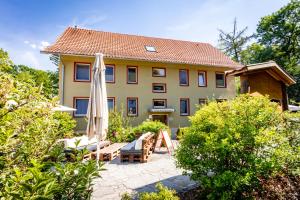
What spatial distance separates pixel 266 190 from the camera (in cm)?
421

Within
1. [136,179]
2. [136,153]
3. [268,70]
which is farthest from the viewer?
[268,70]

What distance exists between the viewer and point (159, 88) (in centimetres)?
1959

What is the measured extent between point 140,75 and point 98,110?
12832mm

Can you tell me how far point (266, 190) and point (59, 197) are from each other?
12.6ft

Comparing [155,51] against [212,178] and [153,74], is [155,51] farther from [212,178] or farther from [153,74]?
[212,178]

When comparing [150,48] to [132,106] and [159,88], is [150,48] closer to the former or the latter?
[159,88]

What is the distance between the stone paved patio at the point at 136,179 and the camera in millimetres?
5137

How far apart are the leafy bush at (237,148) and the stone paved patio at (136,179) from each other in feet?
3.69

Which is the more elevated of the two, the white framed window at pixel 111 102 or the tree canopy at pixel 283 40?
the tree canopy at pixel 283 40

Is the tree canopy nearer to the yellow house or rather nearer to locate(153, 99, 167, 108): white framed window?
the yellow house

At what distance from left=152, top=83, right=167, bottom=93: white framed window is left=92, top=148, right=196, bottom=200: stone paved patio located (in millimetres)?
11601

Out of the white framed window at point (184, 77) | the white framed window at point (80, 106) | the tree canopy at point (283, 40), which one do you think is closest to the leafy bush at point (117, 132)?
A: the white framed window at point (80, 106)

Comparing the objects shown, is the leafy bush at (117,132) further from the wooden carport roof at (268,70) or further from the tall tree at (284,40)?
the tall tree at (284,40)

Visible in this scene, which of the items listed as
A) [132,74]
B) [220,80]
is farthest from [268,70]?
[132,74]
